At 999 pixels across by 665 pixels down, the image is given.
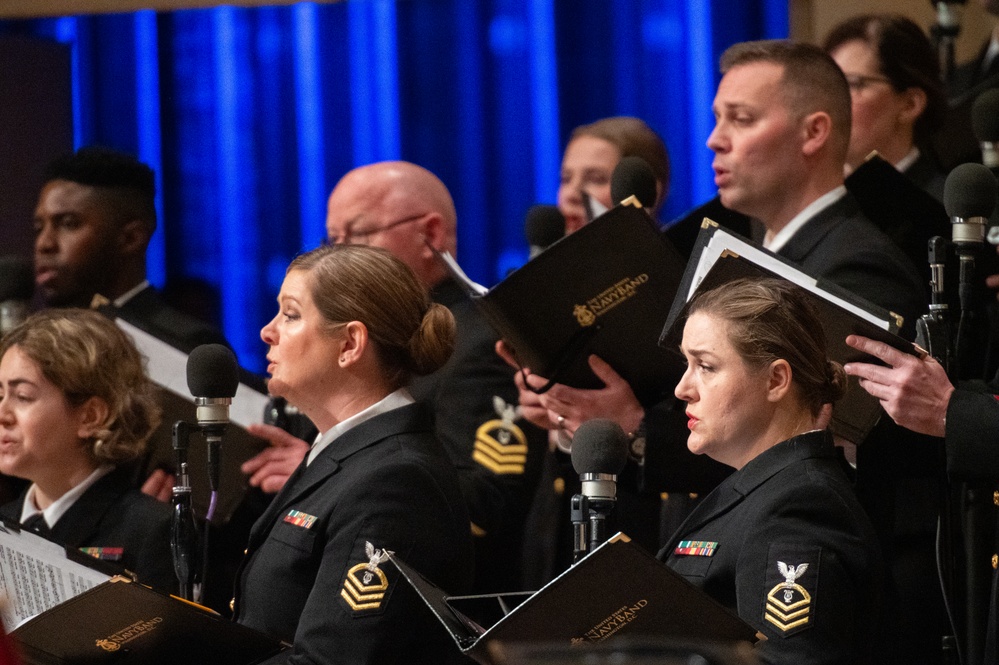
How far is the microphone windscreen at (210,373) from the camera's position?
289 centimetres

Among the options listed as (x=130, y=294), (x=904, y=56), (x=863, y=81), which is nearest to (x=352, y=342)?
(x=130, y=294)

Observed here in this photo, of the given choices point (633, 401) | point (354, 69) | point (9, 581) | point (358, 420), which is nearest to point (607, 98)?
point (354, 69)

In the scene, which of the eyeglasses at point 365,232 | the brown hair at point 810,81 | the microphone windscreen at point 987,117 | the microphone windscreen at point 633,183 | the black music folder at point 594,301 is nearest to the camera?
the black music folder at point 594,301

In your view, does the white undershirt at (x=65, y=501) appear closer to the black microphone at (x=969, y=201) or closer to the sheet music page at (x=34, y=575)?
the sheet music page at (x=34, y=575)

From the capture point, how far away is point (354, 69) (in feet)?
17.9

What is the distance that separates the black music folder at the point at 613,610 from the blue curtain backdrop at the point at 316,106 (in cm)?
326

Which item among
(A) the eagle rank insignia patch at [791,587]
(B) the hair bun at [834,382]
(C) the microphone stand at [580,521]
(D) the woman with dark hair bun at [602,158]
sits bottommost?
(A) the eagle rank insignia patch at [791,587]

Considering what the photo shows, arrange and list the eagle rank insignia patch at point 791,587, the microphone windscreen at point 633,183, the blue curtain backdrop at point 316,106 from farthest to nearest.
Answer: the blue curtain backdrop at point 316,106, the microphone windscreen at point 633,183, the eagle rank insignia patch at point 791,587

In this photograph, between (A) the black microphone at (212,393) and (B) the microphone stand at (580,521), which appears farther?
(A) the black microphone at (212,393)

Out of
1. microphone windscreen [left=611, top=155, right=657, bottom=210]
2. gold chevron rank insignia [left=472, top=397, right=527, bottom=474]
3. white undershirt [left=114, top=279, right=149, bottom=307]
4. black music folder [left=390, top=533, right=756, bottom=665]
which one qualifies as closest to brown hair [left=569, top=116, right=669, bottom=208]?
gold chevron rank insignia [left=472, top=397, right=527, bottom=474]

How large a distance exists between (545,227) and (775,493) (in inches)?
55.3

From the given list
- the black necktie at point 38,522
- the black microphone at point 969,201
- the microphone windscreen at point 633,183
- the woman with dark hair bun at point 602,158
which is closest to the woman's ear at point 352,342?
the microphone windscreen at point 633,183

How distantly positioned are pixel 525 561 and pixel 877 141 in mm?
1436

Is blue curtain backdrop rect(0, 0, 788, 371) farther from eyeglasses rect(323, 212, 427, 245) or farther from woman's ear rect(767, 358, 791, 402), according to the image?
woman's ear rect(767, 358, 791, 402)
